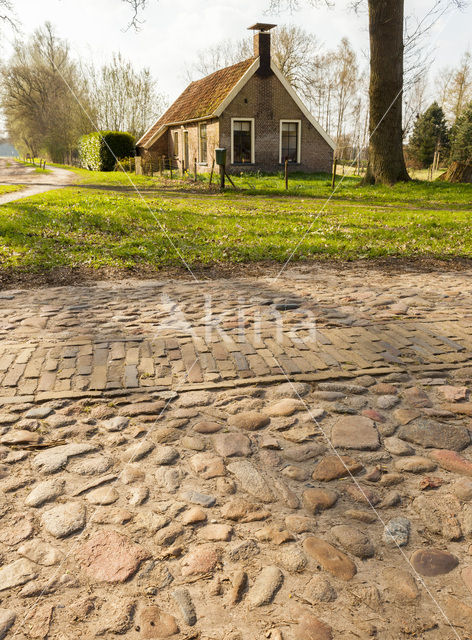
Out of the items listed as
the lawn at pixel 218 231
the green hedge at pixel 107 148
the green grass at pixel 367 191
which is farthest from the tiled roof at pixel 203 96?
the lawn at pixel 218 231

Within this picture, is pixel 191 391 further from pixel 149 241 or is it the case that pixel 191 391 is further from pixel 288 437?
pixel 149 241

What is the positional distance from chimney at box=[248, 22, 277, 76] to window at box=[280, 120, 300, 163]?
277 centimetres

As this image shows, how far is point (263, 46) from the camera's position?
86.6 ft

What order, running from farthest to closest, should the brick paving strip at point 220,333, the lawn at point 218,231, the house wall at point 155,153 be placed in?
the house wall at point 155,153, the lawn at point 218,231, the brick paving strip at point 220,333

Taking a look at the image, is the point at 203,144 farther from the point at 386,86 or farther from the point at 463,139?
the point at 463,139

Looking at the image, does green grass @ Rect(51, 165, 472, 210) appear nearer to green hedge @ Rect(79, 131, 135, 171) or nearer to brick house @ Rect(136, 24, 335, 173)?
brick house @ Rect(136, 24, 335, 173)

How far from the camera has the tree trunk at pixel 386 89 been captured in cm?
1706

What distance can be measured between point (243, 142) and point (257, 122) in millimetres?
1254

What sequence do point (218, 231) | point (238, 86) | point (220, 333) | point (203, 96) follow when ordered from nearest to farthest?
point (220, 333)
point (218, 231)
point (238, 86)
point (203, 96)

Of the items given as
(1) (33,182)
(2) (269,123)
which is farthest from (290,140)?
(1) (33,182)

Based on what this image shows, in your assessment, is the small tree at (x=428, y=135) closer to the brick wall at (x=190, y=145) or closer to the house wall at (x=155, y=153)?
the brick wall at (x=190, y=145)

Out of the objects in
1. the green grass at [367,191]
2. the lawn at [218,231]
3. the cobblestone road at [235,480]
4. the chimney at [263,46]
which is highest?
the chimney at [263,46]

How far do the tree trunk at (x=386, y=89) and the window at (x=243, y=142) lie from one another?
916cm

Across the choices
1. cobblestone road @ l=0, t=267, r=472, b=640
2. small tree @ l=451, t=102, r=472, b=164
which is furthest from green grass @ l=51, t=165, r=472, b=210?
small tree @ l=451, t=102, r=472, b=164
